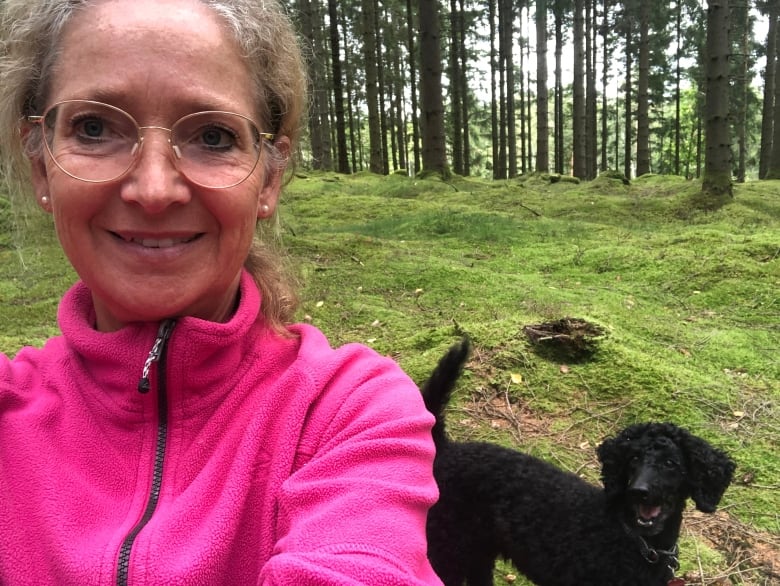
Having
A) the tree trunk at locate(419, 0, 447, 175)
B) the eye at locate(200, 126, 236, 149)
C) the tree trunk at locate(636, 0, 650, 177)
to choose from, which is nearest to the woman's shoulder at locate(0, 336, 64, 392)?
the eye at locate(200, 126, 236, 149)

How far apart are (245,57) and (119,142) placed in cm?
33

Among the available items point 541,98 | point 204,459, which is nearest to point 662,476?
point 204,459

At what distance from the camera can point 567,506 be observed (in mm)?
2592

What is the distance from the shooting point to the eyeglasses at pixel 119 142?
1134mm

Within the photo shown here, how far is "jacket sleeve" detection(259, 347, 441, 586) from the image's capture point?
896 millimetres

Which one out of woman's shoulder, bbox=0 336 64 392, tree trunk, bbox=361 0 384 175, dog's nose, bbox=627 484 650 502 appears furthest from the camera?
tree trunk, bbox=361 0 384 175

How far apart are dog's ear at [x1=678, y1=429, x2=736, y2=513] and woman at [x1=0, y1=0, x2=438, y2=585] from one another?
1.72 meters

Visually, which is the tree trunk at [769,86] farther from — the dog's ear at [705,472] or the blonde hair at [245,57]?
the blonde hair at [245,57]

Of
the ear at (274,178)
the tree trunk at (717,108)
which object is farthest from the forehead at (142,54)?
the tree trunk at (717,108)

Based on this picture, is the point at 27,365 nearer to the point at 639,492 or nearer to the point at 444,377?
the point at 444,377

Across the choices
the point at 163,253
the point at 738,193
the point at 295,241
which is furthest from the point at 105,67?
the point at 738,193

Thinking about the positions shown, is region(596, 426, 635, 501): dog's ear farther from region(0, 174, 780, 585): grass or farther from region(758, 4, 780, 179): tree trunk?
region(758, 4, 780, 179): tree trunk

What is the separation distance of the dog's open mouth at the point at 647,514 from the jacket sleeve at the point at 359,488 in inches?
62.7

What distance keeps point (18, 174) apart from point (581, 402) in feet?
11.0
